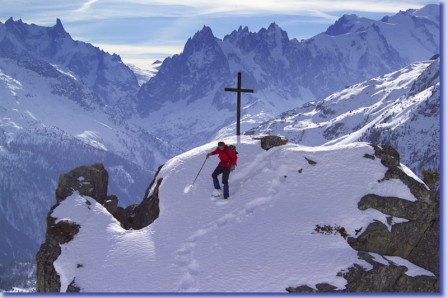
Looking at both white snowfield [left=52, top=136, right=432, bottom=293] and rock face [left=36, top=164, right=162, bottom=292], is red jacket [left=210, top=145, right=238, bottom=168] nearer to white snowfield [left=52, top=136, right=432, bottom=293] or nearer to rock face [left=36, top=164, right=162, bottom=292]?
white snowfield [left=52, top=136, right=432, bottom=293]

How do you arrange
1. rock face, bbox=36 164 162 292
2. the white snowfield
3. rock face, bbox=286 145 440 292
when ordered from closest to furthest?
the white snowfield, rock face, bbox=286 145 440 292, rock face, bbox=36 164 162 292

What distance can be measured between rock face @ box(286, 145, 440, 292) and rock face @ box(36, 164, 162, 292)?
377 inches

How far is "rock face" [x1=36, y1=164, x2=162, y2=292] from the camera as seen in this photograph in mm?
23500

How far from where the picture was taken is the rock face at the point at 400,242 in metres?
20.9

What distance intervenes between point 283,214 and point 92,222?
8.62m

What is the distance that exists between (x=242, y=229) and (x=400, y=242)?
253 inches

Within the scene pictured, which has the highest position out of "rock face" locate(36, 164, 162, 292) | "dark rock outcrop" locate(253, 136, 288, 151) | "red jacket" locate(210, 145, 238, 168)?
"dark rock outcrop" locate(253, 136, 288, 151)

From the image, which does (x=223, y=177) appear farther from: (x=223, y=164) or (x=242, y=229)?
(x=242, y=229)

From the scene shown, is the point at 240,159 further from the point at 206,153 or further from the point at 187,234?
the point at 187,234

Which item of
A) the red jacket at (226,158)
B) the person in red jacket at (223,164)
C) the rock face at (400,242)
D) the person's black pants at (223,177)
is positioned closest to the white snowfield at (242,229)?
the rock face at (400,242)

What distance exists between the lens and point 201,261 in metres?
21.4

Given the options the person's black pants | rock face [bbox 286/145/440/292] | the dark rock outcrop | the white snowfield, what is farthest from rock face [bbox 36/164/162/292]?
rock face [bbox 286/145/440/292]

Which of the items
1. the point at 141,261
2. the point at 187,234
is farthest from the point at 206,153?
the point at 141,261

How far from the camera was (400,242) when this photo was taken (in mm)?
23094
